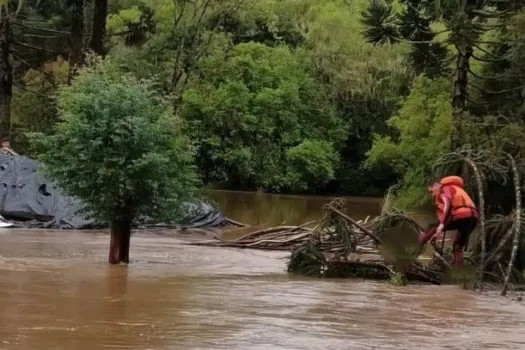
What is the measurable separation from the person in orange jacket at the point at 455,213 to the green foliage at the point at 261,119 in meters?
34.9

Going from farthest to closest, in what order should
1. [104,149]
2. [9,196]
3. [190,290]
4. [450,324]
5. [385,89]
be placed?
[385,89] → [9,196] → [104,149] → [190,290] → [450,324]

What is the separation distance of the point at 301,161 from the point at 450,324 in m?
42.3

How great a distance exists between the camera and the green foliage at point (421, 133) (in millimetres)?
26484

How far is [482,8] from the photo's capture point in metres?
24.1

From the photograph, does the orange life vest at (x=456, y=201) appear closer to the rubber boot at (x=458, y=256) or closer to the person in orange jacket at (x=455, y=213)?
the person in orange jacket at (x=455, y=213)

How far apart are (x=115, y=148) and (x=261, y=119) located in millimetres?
→ 37388

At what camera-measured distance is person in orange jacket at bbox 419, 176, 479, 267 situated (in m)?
14.0

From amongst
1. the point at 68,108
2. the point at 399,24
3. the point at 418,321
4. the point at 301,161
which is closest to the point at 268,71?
the point at 301,161

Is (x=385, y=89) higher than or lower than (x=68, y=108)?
higher

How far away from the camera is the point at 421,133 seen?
29.5 metres

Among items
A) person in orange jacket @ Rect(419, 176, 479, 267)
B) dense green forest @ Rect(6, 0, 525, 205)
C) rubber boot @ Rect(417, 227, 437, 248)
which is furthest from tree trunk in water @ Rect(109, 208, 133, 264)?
dense green forest @ Rect(6, 0, 525, 205)

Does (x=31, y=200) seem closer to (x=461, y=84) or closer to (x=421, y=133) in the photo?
(x=461, y=84)

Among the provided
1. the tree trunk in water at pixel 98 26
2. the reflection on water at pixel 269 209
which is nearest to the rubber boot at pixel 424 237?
the reflection on water at pixel 269 209

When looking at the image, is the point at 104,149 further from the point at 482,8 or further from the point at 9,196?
the point at 482,8
